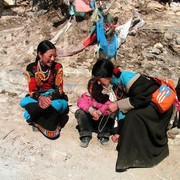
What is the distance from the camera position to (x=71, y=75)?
6.02 meters

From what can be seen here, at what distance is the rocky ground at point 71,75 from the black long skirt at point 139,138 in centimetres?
11

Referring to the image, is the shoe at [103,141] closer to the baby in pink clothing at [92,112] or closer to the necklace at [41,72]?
the baby in pink clothing at [92,112]

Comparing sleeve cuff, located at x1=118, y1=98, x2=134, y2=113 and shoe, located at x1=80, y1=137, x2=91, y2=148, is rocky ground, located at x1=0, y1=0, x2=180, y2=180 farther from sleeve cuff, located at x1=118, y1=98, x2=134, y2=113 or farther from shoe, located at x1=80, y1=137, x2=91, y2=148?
sleeve cuff, located at x1=118, y1=98, x2=134, y2=113

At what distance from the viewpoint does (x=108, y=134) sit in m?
4.59

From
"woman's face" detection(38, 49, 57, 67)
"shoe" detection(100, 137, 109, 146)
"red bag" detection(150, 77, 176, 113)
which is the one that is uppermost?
"woman's face" detection(38, 49, 57, 67)

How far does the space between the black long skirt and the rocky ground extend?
0.11 m

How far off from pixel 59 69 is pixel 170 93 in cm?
147

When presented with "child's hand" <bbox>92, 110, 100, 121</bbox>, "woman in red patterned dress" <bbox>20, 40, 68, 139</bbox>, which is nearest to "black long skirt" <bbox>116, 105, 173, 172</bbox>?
"child's hand" <bbox>92, 110, 100, 121</bbox>

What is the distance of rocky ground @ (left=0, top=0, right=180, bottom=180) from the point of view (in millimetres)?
4148

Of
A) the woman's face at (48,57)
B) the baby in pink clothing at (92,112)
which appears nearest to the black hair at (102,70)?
the baby in pink clothing at (92,112)

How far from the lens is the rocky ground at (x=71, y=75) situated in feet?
13.6

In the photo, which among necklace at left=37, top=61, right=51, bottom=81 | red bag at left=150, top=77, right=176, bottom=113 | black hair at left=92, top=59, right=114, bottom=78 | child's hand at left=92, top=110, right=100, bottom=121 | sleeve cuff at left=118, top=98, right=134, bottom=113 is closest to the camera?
red bag at left=150, top=77, right=176, bottom=113

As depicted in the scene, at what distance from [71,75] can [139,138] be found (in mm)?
2249

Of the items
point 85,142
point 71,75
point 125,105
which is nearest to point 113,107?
point 125,105
